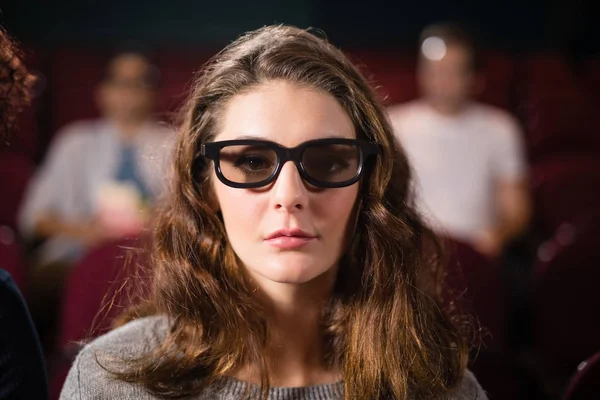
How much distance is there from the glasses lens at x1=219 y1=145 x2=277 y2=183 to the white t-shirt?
1.29 m

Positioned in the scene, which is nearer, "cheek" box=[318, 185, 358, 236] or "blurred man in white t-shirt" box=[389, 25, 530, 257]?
"cheek" box=[318, 185, 358, 236]

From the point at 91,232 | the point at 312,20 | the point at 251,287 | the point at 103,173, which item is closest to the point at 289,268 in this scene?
the point at 251,287

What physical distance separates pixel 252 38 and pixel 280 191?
0.24 metres

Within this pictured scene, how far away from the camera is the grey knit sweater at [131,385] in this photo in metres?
0.81

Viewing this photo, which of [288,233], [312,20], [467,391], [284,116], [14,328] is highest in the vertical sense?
[312,20]

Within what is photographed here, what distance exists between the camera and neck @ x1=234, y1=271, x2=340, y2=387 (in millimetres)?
871

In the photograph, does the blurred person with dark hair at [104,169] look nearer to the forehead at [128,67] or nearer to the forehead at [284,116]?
the forehead at [128,67]

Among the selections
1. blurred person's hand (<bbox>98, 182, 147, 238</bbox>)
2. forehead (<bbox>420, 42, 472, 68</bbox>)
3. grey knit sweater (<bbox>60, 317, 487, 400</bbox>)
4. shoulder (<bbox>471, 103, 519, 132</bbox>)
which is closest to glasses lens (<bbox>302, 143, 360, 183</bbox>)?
grey knit sweater (<bbox>60, 317, 487, 400</bbox>)

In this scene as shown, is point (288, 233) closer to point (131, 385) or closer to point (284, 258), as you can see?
point (284, 258)

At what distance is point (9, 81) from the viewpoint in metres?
0.84

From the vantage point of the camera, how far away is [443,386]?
852mm

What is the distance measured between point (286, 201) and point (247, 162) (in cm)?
7

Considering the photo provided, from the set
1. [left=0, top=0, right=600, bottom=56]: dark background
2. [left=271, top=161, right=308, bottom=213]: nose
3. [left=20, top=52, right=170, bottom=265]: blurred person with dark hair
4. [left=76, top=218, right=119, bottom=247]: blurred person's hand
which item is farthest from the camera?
[left=0, top=0, right=600, bottom=56]: dark background

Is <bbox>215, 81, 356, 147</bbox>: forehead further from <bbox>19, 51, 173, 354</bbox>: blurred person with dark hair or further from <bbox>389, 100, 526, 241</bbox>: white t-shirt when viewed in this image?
<bbox>389, 100, 526, 241</bbox>: white t-shirt
